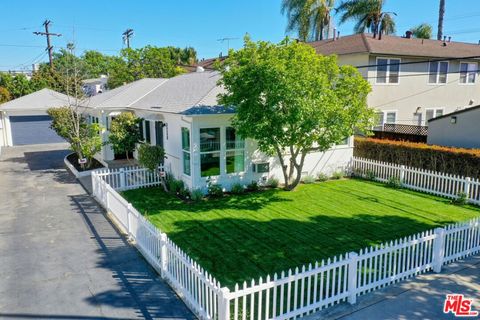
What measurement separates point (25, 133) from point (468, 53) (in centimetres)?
3426

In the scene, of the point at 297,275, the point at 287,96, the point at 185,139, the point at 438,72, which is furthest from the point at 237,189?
the point at 438,72

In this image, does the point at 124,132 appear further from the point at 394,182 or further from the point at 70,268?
the point at 394,182

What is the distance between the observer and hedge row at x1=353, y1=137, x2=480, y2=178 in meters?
13.5

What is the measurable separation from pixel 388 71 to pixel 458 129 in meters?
7.52

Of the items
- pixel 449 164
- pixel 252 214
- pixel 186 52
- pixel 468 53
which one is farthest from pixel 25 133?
pixel 186 52

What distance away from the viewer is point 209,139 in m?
13.0

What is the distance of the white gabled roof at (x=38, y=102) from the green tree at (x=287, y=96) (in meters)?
17.4

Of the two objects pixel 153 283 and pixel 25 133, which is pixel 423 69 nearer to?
pixel 153 283

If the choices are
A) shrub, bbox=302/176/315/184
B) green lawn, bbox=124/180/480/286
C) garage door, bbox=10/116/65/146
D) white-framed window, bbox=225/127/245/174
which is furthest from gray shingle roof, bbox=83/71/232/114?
garage door, bbox=10/116/65/146

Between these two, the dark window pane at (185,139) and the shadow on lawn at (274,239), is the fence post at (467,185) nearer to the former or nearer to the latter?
the shadow on lawn at (274,239)

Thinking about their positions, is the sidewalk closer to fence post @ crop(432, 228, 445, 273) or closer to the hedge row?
fence post @ crop(432, 228, 445, 273)

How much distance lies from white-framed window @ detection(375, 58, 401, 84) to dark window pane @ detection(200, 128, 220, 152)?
551 inches

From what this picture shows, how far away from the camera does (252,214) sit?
36.7 feet

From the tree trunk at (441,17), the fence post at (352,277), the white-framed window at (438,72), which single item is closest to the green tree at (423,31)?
the tree trunk at (441,17)
